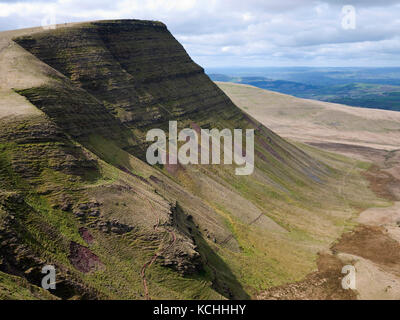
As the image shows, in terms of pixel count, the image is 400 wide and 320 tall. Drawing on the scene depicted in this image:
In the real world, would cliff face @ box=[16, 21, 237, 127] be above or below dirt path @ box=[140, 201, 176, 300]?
above

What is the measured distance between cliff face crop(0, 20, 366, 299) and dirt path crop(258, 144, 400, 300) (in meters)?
2.56

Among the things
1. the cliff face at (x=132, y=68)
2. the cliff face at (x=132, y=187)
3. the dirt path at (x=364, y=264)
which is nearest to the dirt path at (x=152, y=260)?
the cliff face at (x=132, y=187)

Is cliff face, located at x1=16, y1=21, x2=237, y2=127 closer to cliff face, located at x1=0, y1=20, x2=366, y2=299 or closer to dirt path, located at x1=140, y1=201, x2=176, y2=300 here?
cliff face, located at x1=0, y1=20, x2=366, y2=299

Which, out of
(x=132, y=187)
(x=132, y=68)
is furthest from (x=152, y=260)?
(x=132, y=68)

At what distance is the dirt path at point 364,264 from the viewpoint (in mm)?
42844

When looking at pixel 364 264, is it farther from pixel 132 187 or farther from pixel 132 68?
pixel 132 68

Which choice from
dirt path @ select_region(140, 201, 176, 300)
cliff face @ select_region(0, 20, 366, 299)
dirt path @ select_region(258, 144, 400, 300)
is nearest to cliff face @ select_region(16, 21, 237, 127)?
cliff face @ select_region(0, 20, 366, 299)

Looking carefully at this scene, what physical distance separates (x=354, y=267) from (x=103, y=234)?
36.9m

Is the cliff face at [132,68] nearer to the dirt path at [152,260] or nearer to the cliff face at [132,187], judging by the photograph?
the cliff face at [132,187]

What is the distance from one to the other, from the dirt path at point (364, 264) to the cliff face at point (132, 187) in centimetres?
256

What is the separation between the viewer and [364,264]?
50.5m

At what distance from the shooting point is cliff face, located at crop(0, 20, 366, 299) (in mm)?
29359

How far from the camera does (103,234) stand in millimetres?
31969

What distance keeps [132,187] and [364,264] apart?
1408 inches
